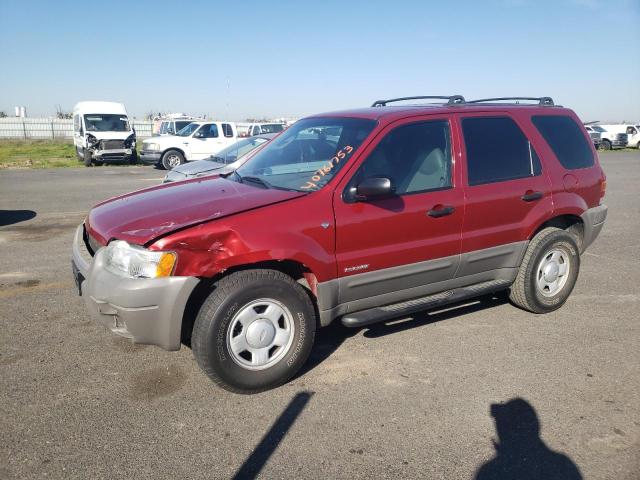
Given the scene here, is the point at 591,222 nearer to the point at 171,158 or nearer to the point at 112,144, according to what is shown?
the point at 171,158

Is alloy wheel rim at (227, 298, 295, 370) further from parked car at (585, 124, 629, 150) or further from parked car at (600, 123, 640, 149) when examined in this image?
parked car at (600, 123, 640, 149)

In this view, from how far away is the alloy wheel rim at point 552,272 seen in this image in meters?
4.91

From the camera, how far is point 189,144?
1945cm

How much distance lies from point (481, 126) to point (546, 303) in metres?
1.77

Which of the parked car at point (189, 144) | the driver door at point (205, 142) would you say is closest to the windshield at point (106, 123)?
the parked car at point (189, 144)

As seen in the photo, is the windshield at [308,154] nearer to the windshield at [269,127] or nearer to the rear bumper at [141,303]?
the rear bumper at [141,303]

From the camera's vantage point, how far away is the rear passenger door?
434cm

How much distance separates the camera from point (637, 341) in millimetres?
4391

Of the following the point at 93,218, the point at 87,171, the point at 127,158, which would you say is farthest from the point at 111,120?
the point at 93,218

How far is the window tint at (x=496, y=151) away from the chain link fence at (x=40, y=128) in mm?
39119

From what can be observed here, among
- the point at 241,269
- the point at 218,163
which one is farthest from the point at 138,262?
the point at 218,163

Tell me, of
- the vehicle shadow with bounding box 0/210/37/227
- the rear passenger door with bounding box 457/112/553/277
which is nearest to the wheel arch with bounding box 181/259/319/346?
the rear passenger door with bounding box 457/112/553/277

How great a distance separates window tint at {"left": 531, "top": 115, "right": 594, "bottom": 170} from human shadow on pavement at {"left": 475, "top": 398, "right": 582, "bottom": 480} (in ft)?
8.72

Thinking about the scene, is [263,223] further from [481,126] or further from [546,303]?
[546,303]
